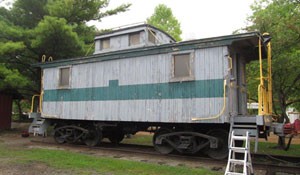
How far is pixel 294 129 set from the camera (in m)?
7.43

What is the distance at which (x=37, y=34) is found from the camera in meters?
14.6

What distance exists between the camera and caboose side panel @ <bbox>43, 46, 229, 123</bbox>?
8.46m

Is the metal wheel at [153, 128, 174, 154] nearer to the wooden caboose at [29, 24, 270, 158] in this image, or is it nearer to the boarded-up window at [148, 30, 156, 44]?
the wooden caboose at [29, 24, 270, 158]

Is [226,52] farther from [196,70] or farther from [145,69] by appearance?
[145,69]

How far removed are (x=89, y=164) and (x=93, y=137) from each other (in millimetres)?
3798

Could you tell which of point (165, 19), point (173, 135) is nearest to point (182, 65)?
point (173, 135)

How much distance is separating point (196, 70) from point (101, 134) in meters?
4.97

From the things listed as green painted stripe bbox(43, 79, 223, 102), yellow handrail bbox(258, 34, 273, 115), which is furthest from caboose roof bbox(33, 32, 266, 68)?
green painted stripe bbox(43, 79, 223, 102)

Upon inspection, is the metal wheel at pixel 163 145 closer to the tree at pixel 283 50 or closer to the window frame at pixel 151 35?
the window frame at pixel 151 35

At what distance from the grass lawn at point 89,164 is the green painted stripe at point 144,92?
244 cm

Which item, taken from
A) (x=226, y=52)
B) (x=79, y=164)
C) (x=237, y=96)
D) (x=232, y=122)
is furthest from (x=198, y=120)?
(x=79, y=164)

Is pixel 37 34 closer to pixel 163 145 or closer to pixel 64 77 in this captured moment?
pixel 64 77

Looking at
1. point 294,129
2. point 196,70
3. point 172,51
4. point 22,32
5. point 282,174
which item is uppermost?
point 22,32

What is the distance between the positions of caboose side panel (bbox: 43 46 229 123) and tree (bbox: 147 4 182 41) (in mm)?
23233
